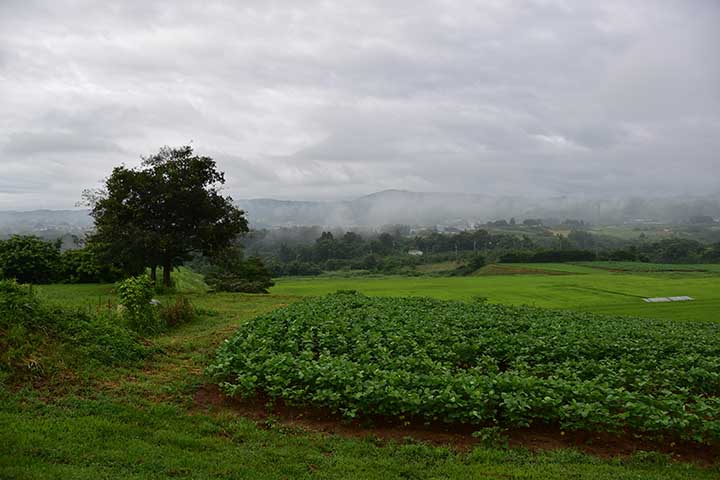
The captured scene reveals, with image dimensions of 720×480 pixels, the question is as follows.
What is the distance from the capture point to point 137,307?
1423cm

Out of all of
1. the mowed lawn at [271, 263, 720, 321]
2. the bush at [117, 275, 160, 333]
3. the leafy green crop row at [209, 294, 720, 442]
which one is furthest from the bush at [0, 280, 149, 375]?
the mowed lawn at [271, 263, 720, 321]

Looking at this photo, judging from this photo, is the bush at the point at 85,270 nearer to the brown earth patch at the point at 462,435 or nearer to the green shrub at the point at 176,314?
the green shrub at the point at 176,314

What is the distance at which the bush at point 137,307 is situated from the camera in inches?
549

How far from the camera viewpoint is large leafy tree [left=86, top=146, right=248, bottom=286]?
984 inches

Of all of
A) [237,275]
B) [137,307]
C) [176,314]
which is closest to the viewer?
[137,307]

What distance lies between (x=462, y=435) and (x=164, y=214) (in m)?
22.6

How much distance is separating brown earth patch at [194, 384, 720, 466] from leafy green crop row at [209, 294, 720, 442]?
17 cm

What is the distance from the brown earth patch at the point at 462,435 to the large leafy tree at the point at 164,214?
19.0m

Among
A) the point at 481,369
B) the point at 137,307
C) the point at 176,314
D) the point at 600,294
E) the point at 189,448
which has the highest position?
the point at 137,307

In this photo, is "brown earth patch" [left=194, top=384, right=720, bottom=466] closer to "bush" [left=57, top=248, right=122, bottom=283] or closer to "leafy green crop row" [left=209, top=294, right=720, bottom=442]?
"leafy green crop row" [left=209, top=294, right=720, bottom=442]

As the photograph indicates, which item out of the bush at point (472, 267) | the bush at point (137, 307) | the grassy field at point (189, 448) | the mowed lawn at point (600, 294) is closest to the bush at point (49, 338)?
the grassy field at point (189, 448)

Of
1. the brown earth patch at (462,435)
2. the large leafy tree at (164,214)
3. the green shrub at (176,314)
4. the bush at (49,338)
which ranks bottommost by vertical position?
the brown earth patch at (462,435)

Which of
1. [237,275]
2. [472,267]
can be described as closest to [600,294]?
[237,275]

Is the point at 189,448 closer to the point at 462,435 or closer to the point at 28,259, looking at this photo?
the point at 462,435
